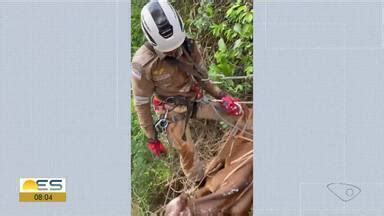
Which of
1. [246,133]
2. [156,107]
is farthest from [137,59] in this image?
[246,133]

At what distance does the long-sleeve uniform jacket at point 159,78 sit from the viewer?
4883 millimetres

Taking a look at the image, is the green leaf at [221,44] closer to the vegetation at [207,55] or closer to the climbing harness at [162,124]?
the vegetation at [207,55]

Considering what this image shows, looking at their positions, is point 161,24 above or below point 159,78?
above

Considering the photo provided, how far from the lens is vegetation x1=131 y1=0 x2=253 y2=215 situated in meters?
4.89

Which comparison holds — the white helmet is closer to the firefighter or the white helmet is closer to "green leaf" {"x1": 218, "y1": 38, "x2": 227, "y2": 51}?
the firefighter

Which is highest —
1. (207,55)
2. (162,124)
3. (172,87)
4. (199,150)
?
(207,55)

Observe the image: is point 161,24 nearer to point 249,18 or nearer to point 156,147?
point 249,18

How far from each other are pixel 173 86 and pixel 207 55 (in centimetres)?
19

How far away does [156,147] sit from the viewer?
195 inches
